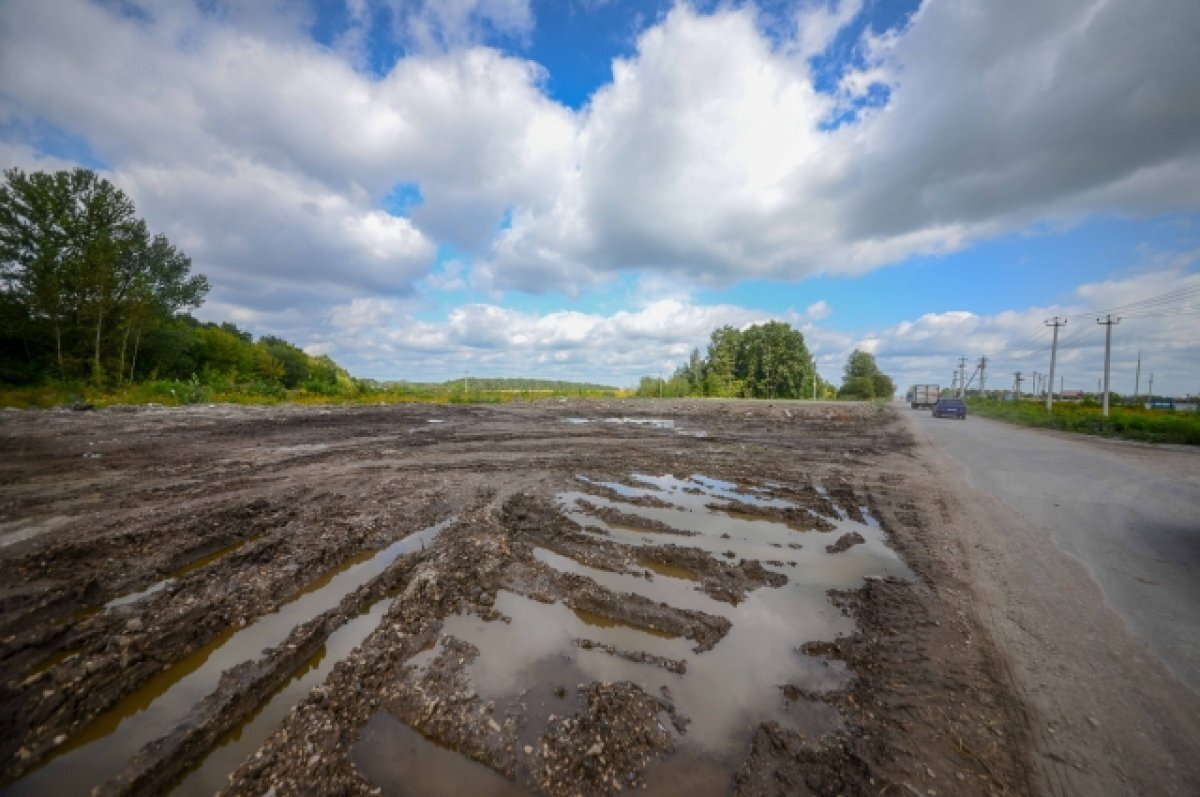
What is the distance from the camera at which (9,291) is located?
24.4 metres

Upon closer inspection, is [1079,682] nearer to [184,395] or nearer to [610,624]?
[610,624]

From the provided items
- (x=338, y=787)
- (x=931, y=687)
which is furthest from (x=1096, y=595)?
(x=338, y=787)

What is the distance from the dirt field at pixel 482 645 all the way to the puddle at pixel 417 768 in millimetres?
14

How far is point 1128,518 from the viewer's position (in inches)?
290

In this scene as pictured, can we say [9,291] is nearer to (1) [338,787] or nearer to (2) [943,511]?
(1) [338,787]

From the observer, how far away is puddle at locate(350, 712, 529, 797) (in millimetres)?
2422

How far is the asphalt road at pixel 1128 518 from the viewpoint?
167 inches

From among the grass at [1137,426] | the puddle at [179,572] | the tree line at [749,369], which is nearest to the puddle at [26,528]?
the puddle at [179,572]

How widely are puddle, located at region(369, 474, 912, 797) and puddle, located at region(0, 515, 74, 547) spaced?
585 centimetres

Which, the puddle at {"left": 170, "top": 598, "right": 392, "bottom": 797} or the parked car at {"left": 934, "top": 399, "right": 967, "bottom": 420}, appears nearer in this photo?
the puddle at {"left": 170, "top": 598, "right": 392, "bottom": 797}

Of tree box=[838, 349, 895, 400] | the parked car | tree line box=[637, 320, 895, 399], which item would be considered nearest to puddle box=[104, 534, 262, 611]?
the parked car

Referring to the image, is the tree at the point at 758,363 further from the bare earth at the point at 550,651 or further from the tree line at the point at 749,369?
the bare earth at the point at 550,651

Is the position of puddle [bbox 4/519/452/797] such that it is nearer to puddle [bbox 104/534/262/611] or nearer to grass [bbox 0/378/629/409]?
puddle [bbox 104/534/262/611]

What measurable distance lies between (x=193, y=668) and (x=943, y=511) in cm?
1054
